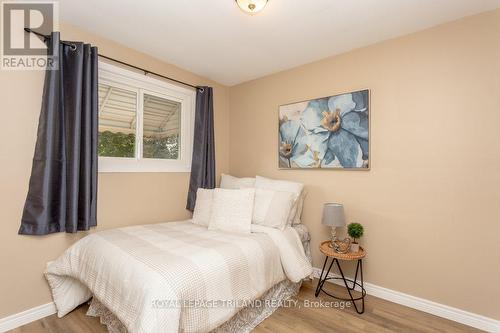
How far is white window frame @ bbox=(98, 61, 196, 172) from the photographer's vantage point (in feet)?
8.13

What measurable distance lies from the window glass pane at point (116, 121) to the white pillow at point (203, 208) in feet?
2.88

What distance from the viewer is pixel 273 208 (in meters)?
2.48

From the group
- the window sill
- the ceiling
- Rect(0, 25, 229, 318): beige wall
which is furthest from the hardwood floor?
the ceiling

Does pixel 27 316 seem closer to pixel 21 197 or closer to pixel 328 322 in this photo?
pixel 21 197

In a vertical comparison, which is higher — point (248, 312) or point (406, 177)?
point (406, 177)

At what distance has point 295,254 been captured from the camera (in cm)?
224

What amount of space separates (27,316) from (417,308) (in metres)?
3.21

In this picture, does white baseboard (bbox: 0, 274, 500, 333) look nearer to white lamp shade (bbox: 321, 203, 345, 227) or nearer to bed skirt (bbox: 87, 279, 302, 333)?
bed skirt (bbox: 87, 279, 302, 333)

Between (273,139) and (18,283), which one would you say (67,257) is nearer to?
(18,283)

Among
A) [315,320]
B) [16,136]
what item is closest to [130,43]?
[16,136]

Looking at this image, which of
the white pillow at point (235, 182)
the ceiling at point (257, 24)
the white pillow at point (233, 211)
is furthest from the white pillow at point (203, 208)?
the ceiling at point (257, 24)

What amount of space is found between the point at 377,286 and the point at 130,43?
3.42 metres

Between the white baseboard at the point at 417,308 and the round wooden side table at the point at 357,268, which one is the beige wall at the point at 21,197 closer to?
the white baseboard at the point at 417,308

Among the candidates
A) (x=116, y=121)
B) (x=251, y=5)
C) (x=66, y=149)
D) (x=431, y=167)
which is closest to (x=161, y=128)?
(x=116, y=121)
